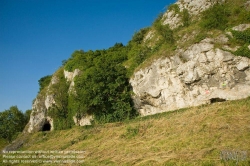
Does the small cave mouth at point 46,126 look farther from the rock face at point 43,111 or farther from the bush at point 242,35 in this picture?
the bush at point 242,35

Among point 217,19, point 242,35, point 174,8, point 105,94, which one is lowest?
point 105,94

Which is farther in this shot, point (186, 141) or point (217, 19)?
point (217, 19)

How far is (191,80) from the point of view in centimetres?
2038

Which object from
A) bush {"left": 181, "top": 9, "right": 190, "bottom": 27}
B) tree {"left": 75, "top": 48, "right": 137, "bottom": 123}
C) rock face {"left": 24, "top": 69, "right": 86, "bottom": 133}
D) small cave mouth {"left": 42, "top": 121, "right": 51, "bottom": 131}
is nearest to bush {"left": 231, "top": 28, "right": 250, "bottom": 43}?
bush {"left": 181, "top": 9, "right": 190, "bottom": 27}

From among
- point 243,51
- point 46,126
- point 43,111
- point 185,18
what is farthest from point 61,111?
point 243,51

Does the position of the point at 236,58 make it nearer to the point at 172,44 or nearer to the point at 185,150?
the point at 172,44

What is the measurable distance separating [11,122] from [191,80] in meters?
49.1

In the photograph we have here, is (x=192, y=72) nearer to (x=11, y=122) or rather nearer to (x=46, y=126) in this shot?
(x=46, y=126)

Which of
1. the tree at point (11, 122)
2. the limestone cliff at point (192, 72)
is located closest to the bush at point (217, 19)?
the limestone cliff at point (192, 72)

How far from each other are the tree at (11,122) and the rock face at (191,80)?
130ft

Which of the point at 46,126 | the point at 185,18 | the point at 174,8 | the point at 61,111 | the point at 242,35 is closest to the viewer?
the point at 242,35

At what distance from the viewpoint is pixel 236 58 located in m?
18.0

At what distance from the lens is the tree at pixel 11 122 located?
45188 mm

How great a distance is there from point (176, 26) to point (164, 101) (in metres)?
13.5
